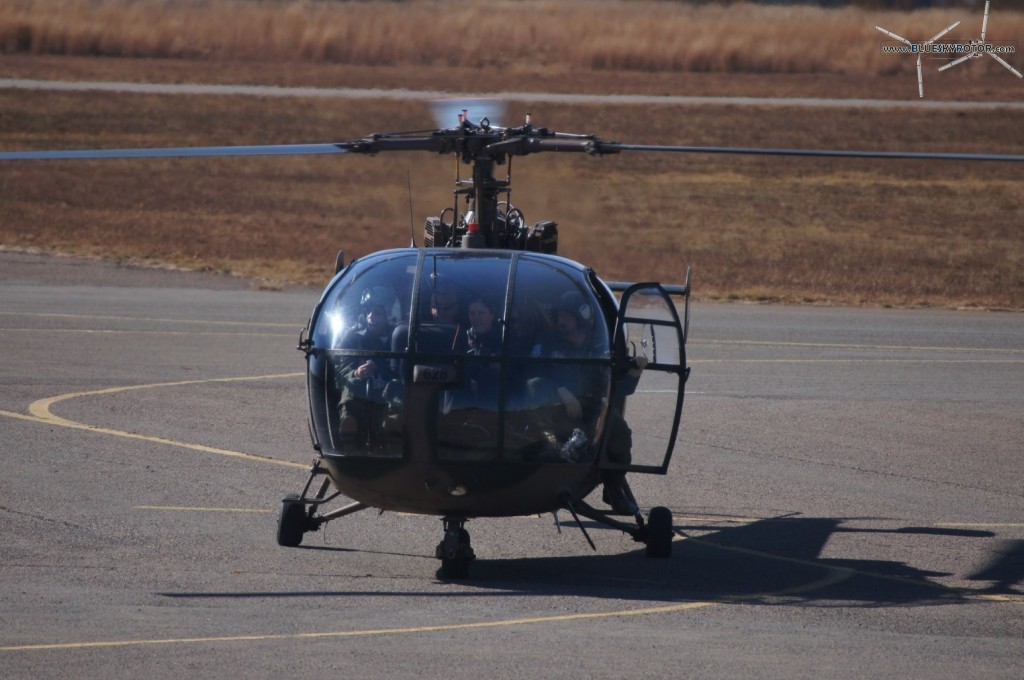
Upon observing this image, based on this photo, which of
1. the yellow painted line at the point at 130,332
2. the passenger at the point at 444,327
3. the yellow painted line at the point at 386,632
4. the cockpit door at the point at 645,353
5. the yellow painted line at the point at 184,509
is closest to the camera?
the yellow painted line at the point at 386,632

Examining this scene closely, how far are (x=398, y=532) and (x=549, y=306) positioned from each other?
2.75 m

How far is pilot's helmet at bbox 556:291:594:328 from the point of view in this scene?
34.7ft

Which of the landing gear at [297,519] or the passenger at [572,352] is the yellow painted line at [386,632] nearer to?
the passenger at [572,352]

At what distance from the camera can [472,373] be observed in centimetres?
1003

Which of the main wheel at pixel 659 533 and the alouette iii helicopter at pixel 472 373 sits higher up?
the alouette iii helicopter at pixel 472 373

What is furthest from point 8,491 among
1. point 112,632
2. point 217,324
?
point 217,324

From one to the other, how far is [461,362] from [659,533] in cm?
241

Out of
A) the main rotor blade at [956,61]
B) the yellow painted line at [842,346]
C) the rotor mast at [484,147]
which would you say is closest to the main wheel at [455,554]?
the rotor mast at [484,147]

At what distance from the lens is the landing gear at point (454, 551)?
10.3m

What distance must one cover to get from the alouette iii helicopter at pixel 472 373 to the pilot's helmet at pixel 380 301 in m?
0.01

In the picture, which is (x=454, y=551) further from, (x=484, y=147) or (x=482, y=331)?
(x=484, y=147)

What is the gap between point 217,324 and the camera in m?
24.6

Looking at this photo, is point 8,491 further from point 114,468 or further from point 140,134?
point 140,134

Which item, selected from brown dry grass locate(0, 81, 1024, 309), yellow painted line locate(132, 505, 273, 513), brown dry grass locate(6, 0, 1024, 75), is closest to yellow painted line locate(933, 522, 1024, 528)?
yellow painted line locate(132, 505, 273, 513)
